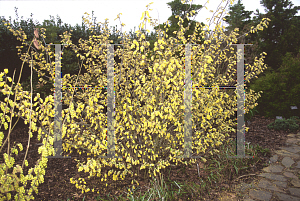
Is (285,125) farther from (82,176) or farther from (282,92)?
(82,176)

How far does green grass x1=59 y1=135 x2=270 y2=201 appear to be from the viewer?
253 cm

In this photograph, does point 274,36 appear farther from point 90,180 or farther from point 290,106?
point 90,180

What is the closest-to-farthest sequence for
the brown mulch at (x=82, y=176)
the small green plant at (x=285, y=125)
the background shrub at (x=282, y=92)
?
the brown mulch at (x=82, y=176) → the small green plant at (x=285, y=125) → the background shrub at (x=282, y=92)

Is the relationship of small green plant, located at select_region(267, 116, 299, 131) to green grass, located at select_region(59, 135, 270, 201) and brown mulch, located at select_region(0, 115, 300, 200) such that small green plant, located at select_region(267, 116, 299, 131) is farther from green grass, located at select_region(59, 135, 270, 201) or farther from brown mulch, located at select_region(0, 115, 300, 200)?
green grass, located at select_region(59, 135, 270, 201)

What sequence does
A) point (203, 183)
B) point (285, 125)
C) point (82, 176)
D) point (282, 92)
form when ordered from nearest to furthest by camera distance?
point (203, 183), point (82, 176), point (285, 125), point (282, 92)

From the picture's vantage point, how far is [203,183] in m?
2.92

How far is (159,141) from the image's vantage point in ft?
10.2

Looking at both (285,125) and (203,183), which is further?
(285,125)

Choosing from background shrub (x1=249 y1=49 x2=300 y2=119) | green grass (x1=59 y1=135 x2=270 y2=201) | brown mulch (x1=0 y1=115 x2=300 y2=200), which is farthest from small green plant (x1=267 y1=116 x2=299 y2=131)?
green grass (x1=59 y1=135 x2=270 y2=201)

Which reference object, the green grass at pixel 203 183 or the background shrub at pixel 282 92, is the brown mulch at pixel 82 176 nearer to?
the green grass at pixel 203 183

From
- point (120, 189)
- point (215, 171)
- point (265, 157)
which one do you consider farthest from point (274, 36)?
point (120, 189)

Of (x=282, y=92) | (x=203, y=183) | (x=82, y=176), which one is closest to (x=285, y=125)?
(x=282, y=92)

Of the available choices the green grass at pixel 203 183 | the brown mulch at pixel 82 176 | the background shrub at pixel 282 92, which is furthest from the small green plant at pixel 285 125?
the green grass at pixel 203 183

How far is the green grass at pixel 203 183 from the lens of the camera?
8.30ft
